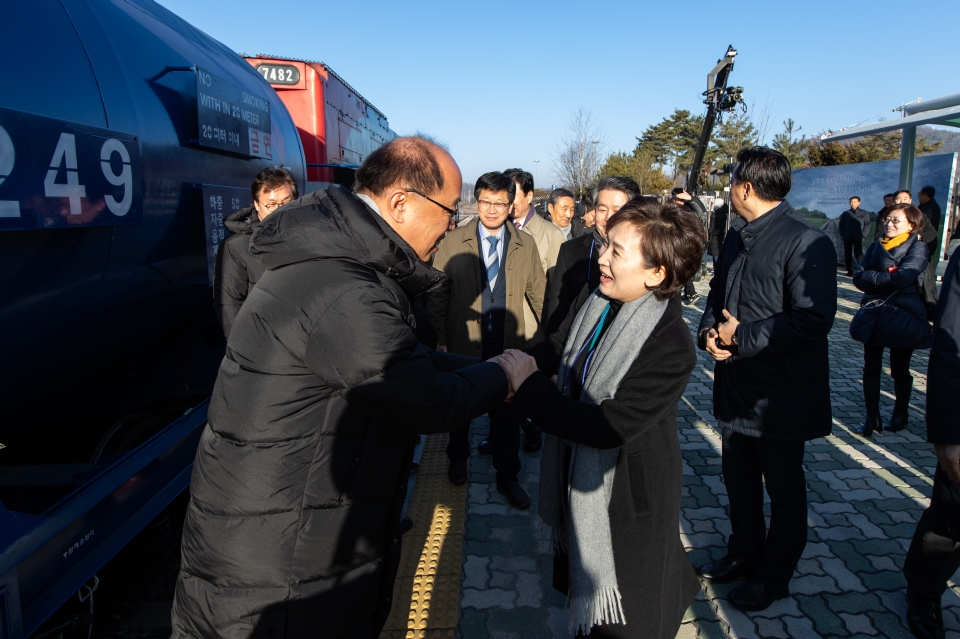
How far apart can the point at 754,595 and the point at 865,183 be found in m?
14.6

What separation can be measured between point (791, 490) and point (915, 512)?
5.36 feet

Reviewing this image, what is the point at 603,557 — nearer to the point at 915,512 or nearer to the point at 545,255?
the point at 915,512

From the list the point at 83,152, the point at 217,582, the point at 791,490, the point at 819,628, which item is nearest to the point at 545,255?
the point at 791,490

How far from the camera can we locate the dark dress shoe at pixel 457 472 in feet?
13.0

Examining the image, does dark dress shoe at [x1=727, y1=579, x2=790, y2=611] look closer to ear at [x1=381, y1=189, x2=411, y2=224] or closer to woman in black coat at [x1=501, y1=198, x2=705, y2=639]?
woman in black coat at [x1=501, y1=198, x2=705, y2=639]

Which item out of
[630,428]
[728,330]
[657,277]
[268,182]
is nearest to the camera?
[630,428]

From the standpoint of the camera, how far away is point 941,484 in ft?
7.76

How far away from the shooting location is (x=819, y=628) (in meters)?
2.61

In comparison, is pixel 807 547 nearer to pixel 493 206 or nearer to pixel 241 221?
pixel 493 206

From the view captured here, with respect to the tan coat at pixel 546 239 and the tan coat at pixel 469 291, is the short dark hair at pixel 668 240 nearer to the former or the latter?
the tan coat at pixel 469 291

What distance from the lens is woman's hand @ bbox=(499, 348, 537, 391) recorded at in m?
1.91

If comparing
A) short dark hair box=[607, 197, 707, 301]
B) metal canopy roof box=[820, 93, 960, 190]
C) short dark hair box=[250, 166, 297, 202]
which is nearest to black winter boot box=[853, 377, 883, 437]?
short dark hair box=[607, 197, 707, 301]

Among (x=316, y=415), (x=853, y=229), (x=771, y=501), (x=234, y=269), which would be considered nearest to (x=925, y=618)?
(x=771, y=501)

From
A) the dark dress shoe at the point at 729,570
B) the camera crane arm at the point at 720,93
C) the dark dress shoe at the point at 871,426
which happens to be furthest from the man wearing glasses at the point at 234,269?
the camera crane arm at the point at 720,93
